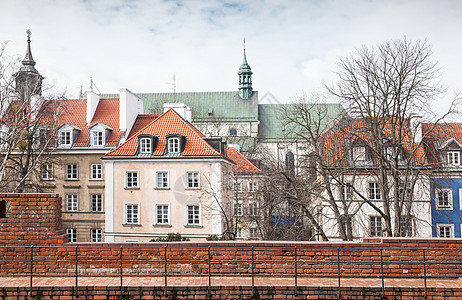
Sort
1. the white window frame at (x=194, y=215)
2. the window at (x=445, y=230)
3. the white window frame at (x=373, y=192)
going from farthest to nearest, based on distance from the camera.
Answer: the white window frame at (x=373, y=192) < the window at (x=445, y=230) < the white window frame at (x=194, y=215)

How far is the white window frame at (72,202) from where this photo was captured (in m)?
31.5

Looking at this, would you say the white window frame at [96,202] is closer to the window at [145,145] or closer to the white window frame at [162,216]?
the white window frame at [162,216]

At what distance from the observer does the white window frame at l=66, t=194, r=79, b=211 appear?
31453 millimetres

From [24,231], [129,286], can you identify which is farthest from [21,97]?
[129,286]

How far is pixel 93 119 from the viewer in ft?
110

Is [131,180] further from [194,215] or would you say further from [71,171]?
[71,171]

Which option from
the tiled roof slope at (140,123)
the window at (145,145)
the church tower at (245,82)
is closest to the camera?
the window at (145,145)

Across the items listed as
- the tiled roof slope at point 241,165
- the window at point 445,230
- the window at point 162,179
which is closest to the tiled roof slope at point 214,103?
the tiled roof slope at point 241,165

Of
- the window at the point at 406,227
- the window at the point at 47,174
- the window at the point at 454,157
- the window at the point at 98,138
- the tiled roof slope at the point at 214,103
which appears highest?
the tiled roof slope at the point at 214,103

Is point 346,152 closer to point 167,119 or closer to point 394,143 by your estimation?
point 394,143

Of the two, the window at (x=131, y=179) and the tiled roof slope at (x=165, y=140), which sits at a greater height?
the tiled roof slope at (x=165, y=140)

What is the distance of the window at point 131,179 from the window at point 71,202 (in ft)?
17.5

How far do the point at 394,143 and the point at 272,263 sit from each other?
12749 millimetres

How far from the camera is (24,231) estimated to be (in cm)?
920
